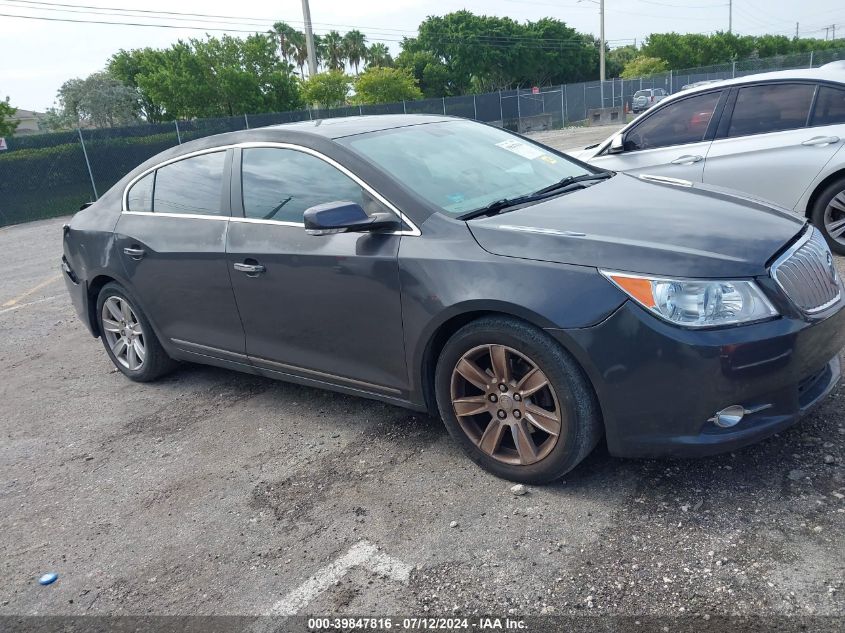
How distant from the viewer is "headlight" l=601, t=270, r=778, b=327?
2.76 meters

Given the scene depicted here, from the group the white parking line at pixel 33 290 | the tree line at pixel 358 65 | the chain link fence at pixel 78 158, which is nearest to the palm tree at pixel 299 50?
the tree line at pixel 358 65

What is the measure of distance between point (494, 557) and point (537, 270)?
3.79 ft

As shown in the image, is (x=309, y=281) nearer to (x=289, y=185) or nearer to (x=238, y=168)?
(x=289, y=185)

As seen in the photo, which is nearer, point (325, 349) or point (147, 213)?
point (325, 349)

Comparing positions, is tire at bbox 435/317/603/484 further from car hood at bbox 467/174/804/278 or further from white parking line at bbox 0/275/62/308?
white parking line at bbox 0/275/62/308

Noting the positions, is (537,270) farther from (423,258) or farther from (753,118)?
(753,118)

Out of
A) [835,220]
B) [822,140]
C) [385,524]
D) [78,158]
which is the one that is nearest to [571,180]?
[385,524]

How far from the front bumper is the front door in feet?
3.19

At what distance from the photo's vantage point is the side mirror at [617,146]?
683 centimetres

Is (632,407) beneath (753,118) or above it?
beneath

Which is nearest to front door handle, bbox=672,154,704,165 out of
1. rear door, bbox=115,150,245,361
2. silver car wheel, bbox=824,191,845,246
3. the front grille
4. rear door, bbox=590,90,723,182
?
rear door, bbox=590,90,723,182

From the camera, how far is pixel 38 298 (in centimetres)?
845

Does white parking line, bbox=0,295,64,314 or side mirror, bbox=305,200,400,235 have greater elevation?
side mirror, bbox=305,200,400,235

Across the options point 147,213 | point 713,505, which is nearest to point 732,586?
point 713,505
